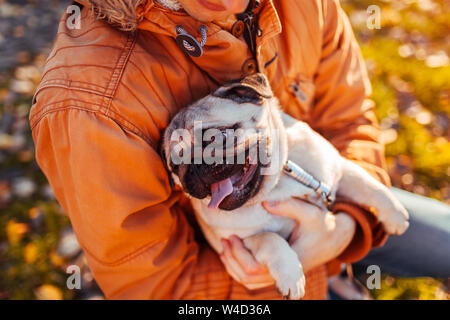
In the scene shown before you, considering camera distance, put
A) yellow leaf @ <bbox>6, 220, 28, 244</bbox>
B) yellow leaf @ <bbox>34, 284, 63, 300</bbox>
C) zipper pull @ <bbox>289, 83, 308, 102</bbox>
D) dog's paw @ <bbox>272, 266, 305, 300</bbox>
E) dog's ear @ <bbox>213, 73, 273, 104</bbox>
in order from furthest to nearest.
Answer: yellow leaf @ <bbox>6, 220, 28, 244</bbox>, yellow leaf @ <bbox>34, 284, 63, 300</bbox>, zipper pull @ <bbox>289, 83, 308, 102</bbox>, dog's paw @ <bbox>272, 266, 305, 300</bbox>, dog's ear @ <bbox>213, 73, 273, 104</bbox>

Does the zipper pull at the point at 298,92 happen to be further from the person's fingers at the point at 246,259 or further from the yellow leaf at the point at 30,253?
the yellow leaf at the point at 30,253

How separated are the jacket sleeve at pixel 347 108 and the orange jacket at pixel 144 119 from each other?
16 millimetres

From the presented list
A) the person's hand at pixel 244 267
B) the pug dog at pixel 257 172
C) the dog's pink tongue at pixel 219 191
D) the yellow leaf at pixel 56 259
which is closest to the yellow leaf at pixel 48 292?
the yellow leaf at pixel 56 259

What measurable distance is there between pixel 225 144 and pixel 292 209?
0.52m

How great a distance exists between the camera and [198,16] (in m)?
1.42

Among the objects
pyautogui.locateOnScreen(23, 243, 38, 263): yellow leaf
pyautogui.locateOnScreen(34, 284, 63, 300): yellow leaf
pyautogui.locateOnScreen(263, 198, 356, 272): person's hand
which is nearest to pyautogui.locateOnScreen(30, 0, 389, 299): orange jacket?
pyautogui.locateOnScreen(263, 198, 356, 272): person's hand

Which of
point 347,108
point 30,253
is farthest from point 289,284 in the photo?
point 30,253

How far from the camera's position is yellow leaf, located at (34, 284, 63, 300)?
254 centimetres

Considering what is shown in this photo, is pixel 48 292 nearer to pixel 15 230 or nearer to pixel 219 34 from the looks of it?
pixel 15 230

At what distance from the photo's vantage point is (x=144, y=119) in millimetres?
1504

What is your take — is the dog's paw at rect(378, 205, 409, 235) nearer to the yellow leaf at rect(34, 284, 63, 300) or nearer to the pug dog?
the pug dog

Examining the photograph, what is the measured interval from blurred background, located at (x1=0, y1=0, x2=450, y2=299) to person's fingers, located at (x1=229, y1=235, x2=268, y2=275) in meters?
1.15

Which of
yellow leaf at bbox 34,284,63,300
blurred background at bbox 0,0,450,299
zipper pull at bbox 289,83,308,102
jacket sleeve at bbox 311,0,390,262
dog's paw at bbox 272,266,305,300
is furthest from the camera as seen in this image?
blurred background at bbox 0,0,450,299

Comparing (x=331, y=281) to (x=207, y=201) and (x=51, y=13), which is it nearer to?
(x=207, y=201)
